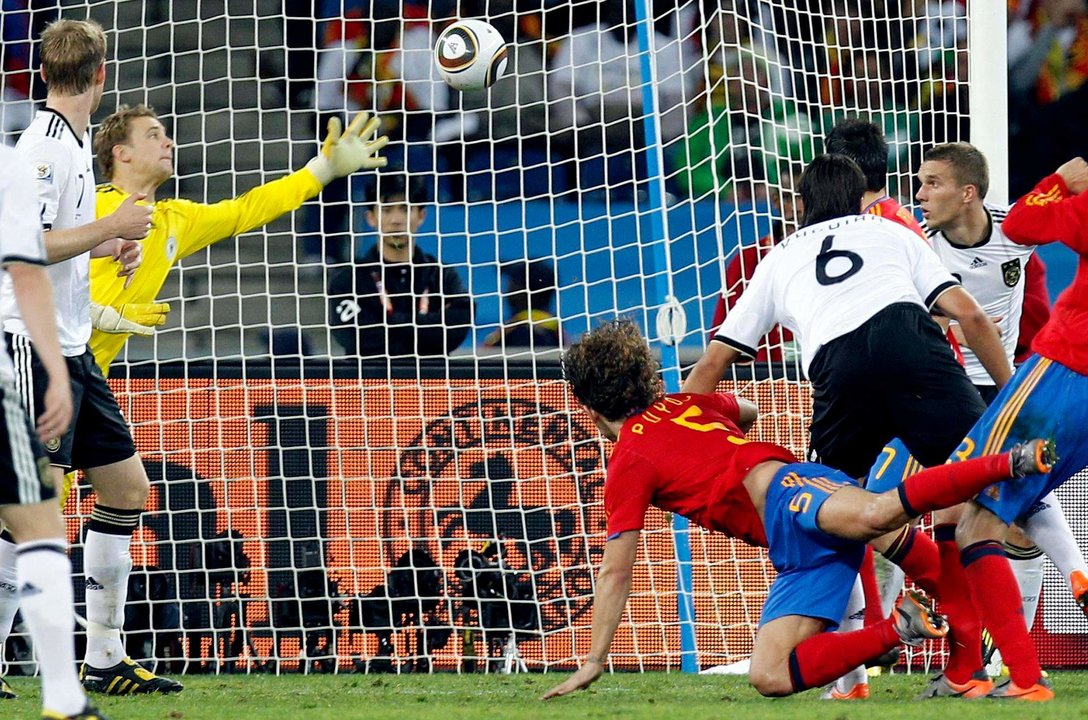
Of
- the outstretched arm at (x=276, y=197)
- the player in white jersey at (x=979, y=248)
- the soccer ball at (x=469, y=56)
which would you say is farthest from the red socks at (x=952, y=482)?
the soccer ball at (x=469, y=56)

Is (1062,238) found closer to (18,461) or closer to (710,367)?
(710,367)

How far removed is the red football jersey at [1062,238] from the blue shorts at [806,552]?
2.29ft

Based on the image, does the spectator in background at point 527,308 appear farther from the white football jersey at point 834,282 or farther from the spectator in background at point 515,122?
the white football jersey at point 834,282

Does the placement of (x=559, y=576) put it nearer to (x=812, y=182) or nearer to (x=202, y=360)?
(x=202, y=360)

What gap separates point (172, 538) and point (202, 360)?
0.92 metres

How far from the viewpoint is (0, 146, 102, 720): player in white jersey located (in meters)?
3.28

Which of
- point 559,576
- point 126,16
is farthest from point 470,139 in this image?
point 559,576

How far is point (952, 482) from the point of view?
3.95 m

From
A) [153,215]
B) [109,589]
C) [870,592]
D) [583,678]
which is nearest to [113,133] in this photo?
[153,215]

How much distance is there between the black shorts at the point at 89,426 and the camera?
469 cm

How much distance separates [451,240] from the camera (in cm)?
835

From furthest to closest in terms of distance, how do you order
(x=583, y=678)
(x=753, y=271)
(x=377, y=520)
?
(x=753, y=271)
(x=377, y=520)
(x=583, y=678)

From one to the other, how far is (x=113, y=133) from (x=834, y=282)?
2608 mm

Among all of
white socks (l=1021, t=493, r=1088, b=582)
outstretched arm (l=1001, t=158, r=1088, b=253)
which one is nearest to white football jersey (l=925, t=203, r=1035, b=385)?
white socks (l=1021, t=493, r=1088, b=582)
